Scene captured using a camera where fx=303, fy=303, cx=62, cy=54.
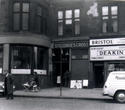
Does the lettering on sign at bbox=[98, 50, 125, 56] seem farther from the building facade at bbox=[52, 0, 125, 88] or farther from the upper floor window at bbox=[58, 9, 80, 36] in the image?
the upper floor window at bbox=[58, 9, 80, 36]

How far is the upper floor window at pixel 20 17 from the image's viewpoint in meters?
29.3

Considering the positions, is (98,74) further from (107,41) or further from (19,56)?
(19,56)

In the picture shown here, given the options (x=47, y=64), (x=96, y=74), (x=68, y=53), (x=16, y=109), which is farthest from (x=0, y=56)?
(x=16, y=109)

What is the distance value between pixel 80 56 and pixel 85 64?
3.25 feet

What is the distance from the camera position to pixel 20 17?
29.3 metres

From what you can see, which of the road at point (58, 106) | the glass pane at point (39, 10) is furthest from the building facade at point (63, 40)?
the road at point (58, 106)

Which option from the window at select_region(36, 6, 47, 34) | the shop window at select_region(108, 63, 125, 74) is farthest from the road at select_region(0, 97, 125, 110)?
the window at select_region(36, 6, 47, 34)

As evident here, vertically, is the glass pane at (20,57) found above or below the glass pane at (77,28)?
below

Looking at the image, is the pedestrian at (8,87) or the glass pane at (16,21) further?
the glass pane at (16,21)

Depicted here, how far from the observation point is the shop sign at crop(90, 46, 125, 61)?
2981 cm

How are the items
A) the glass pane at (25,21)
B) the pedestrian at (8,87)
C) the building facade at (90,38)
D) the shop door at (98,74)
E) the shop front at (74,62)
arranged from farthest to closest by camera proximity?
the shop front at (74,62), the shop door at (98,74), the building facade at (90,38), the glass pane at (25,21), the pedestrian at (8,87)

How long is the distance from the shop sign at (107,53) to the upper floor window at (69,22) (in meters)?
2.93

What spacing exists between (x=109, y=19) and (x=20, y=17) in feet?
29.6

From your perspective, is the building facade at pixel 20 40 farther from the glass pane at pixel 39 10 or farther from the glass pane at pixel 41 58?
the glass pane at pixel 39 10
